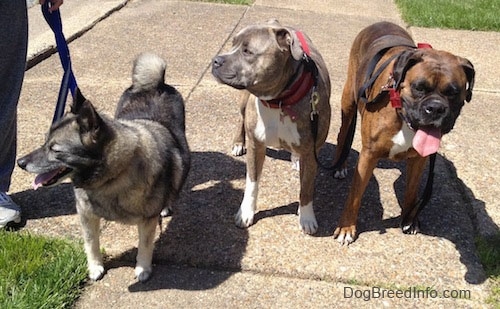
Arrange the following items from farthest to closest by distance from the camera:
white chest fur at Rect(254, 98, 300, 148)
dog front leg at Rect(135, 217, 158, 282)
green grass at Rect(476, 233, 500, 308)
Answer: white chest fur at Rect(254, 98, 300, 148) < green grass at Rect(476, 233, 500, 308) < dog front leg at Rect(135, 217, 158, 282)

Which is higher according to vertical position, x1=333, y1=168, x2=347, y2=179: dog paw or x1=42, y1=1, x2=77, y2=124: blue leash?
x1=42, y1=1, x2=77, y2=124: blue leash

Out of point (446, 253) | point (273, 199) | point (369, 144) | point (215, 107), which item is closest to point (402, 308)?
point (446, 253)

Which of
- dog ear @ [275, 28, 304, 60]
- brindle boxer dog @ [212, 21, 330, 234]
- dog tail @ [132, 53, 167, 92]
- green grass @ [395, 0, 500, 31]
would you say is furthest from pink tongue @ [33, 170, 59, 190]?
green grass @ [395, 0, 500, 31]

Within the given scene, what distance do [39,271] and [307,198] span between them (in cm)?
194

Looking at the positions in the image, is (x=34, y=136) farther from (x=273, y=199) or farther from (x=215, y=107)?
(x=273, y=199)

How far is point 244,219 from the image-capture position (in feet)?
13.0

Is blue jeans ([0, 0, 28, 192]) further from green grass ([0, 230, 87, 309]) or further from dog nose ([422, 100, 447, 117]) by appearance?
dog nose ([422, 100, 447, 117])

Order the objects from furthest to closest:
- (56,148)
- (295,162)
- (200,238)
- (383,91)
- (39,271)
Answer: (295,162), (200,238), (383,91), (39,271), (56,148)

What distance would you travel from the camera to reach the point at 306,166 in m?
3.82

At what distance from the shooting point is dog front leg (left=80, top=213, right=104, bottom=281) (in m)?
3.26

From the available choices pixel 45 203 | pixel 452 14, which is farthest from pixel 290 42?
pixel 452 14

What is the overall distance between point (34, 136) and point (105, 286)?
2.17 meters

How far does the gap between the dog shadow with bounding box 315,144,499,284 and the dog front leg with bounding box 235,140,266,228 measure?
0.55 meters

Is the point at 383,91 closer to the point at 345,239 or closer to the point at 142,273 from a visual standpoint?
the point at 345,239
